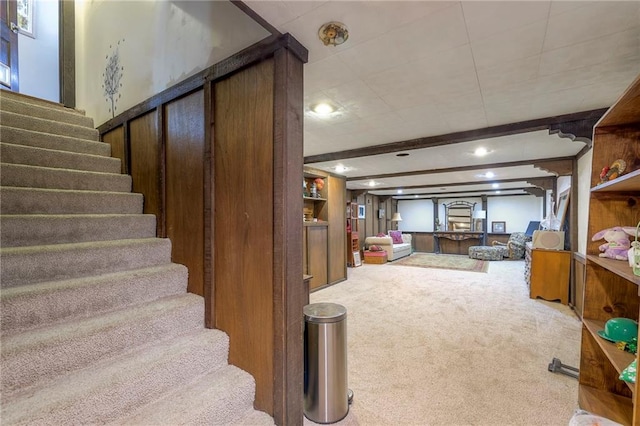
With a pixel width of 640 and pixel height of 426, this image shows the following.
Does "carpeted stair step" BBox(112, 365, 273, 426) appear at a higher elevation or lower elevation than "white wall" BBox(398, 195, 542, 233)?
lower

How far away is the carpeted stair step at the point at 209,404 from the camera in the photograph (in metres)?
1.19

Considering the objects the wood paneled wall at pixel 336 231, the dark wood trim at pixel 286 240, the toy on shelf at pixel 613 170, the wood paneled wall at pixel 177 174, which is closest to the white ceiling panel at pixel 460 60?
the dark wood trim at pixel 286 240

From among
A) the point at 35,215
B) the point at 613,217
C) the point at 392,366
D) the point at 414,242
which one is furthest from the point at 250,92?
the point at 414,242

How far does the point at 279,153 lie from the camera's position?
1381 mm

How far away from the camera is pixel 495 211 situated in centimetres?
1002

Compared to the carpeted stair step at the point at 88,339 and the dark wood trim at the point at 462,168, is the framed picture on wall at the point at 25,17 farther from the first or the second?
the dark wood trim at the point at 462,168

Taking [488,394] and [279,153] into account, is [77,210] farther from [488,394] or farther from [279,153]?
[488,394]

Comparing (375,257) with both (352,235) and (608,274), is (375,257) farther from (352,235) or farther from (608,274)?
(608,274)

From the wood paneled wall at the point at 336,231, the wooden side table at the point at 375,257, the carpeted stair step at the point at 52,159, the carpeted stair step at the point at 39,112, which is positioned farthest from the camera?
the wooden side table at the point at 375,257

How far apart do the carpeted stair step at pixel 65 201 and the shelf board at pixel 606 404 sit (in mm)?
3286

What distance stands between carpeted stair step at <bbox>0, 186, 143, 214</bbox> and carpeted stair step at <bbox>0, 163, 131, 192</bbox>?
141 millimetres

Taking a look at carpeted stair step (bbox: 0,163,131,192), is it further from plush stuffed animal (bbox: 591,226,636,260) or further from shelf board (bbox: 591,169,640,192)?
plush stuffed animal (bbox: 591,226,636,260)

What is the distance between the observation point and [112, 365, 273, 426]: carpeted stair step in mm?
1188

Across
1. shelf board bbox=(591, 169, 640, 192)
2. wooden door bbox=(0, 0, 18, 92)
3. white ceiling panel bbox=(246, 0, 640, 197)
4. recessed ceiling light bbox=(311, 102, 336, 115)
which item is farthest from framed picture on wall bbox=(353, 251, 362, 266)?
wooden door bbox=(0, 0, 18, 92)
